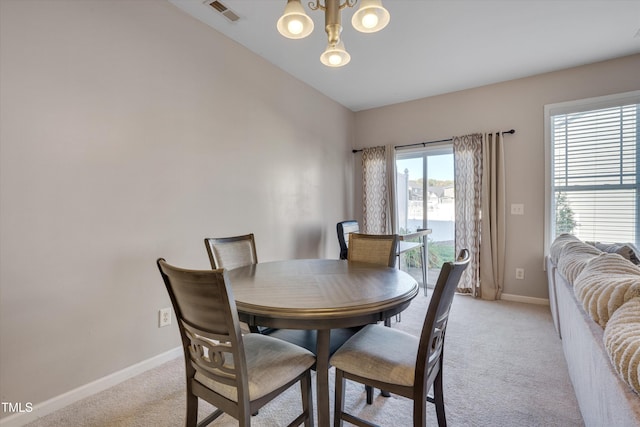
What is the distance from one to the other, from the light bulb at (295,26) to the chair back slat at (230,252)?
1.34 metres

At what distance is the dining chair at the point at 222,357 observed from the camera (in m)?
0.99

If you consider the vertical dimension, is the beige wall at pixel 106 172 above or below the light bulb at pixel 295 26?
below

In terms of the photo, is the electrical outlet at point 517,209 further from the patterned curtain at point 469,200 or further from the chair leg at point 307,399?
the chair leg at point 307,399

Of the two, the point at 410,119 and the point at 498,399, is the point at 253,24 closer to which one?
the point at 410,119

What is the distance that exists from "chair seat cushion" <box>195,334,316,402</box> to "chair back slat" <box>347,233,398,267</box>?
999 mm

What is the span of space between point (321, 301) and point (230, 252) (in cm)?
106

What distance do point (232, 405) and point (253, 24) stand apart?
261 cm

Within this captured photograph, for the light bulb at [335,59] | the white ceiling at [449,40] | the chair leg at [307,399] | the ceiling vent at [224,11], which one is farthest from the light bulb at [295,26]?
the chair leg at [307,399]

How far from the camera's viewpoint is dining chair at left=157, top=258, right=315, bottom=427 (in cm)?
99

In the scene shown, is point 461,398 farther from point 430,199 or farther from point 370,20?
point 430,199

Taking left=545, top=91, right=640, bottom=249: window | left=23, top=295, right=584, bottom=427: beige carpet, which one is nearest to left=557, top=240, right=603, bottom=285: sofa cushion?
left=23, top=295, right=584, bottom=427: beige carpet

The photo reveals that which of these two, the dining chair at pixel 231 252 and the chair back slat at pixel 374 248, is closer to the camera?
the dining chair at pixel 231 252

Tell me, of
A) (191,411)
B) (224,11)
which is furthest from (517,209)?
(191,411)

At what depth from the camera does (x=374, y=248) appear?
2.17m
